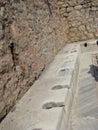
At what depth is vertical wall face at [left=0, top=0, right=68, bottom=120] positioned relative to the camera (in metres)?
2.66

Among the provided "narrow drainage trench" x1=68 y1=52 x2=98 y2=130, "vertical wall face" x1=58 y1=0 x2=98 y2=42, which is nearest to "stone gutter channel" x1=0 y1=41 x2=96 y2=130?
"narrow drainage trench" x1=68 y1=52 x2=98 y2=130

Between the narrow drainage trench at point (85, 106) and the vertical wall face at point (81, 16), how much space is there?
3.77m

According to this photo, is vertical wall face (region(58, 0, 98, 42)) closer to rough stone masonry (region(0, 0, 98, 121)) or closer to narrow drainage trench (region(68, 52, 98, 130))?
rough stone masonry (region(0, 0, 98, 121))

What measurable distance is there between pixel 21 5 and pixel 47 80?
1269mm

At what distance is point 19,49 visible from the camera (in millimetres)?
3217

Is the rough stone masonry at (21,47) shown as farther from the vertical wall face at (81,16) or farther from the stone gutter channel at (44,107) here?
the vertical wall face at (81,16)

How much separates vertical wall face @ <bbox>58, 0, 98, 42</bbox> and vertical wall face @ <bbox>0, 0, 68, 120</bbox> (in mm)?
3249

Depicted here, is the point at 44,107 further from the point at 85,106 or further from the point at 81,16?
the point at 81,16

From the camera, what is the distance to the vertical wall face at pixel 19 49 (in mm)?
2662

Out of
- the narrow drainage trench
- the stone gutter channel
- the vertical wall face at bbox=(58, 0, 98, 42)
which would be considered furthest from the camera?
the vertical wall face at bbox=(58, 0, 98, 42)

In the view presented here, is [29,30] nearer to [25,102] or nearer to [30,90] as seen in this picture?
[30,90]

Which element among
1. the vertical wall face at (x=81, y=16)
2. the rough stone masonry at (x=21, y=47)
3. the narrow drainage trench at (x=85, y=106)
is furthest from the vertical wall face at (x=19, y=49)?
the vertical wall face at (x=81, y=16)

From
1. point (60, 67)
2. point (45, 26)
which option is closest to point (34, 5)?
point (45, 26)

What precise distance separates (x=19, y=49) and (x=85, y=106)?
1173 mm
